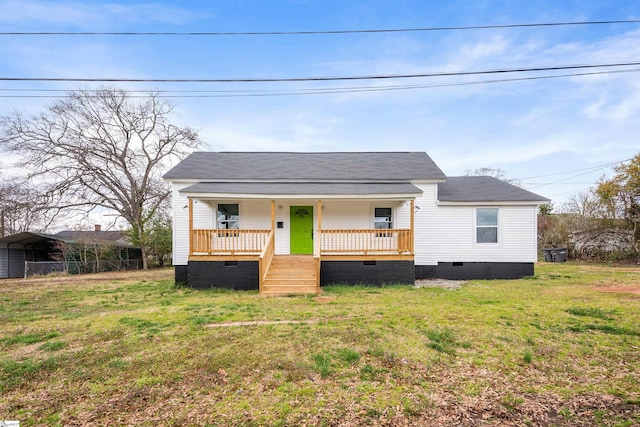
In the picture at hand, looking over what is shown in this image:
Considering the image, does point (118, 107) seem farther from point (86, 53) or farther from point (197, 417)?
point (197, 417)

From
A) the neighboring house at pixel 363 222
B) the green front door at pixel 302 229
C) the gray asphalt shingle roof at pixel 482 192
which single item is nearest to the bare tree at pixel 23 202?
the neighboring house at pixel 363 222

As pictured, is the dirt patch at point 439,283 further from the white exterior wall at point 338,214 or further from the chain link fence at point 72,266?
the chain link fence at point 72,266

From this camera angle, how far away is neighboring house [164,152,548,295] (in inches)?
392

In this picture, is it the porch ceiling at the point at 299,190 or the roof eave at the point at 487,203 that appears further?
the roof eave at the point at 487,203

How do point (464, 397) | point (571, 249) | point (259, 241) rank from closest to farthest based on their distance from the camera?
point (464, 397), point (259, 241), point (571, 249)

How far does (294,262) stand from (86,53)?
1106 cm

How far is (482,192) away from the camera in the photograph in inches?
485

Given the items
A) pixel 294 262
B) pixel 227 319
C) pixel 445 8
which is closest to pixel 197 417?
pixel 227 319

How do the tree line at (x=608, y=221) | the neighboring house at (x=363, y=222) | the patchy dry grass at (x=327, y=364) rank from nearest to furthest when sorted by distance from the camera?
the patchy dry grass at (x=327, y=364) → the neighboring house at (x=363, y=222) → the tree line at (x=608, y=221)

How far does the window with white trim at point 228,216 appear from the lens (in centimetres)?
1140

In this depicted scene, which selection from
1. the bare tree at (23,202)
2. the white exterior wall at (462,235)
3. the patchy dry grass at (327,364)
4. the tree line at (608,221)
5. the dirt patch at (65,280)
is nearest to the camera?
the patchy dry grass at (327,364)

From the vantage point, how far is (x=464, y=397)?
3.09 m

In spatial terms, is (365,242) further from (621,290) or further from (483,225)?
(621,290)

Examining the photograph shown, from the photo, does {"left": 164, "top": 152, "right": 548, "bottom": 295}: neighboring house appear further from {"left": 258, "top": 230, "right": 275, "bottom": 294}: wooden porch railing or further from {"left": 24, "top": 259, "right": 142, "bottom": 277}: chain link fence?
{"left": 24, "top": 259, "right": 142, "bottom": 277}: chain link fence
